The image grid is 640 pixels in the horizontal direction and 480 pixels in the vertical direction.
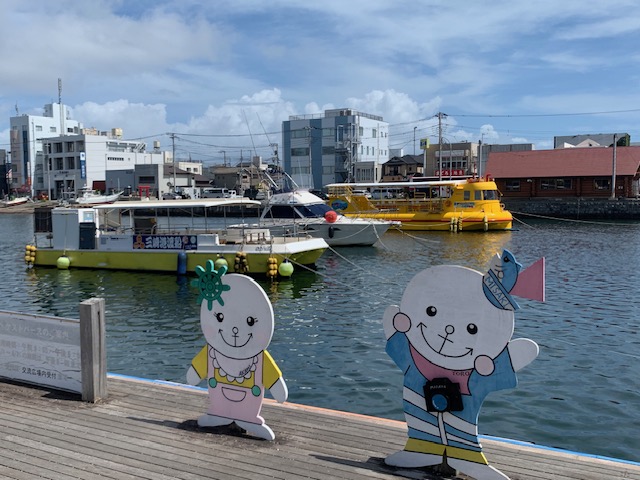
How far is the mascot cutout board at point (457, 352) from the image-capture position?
548 cm

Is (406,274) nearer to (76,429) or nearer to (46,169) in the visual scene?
(76,429)

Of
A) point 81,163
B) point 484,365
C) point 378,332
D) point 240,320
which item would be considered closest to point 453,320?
point 484,365

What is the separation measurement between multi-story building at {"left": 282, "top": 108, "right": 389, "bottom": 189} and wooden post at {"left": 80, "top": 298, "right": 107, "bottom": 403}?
8614 cm

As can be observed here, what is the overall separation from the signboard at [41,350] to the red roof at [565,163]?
207 feet

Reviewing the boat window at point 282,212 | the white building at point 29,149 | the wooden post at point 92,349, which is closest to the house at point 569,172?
the boat window at point 282,212

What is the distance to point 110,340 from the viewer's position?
14992 mm

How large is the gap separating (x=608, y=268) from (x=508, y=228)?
60.5 feet

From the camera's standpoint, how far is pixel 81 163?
97312 millimetres

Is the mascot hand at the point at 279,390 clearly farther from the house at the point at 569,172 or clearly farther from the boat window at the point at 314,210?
the house at the point at 569,172

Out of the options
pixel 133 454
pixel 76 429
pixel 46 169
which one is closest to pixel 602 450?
pixel 133 454

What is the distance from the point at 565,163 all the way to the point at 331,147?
4057cm

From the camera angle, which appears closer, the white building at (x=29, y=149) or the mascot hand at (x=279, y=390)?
the mascot hand at (x=279, y=390)

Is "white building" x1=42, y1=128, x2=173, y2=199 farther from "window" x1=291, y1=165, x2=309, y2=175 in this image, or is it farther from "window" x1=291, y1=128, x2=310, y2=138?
"window" x1=291, y1=128, x2=310, y2=138

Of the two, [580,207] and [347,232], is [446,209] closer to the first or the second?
[347,232]
